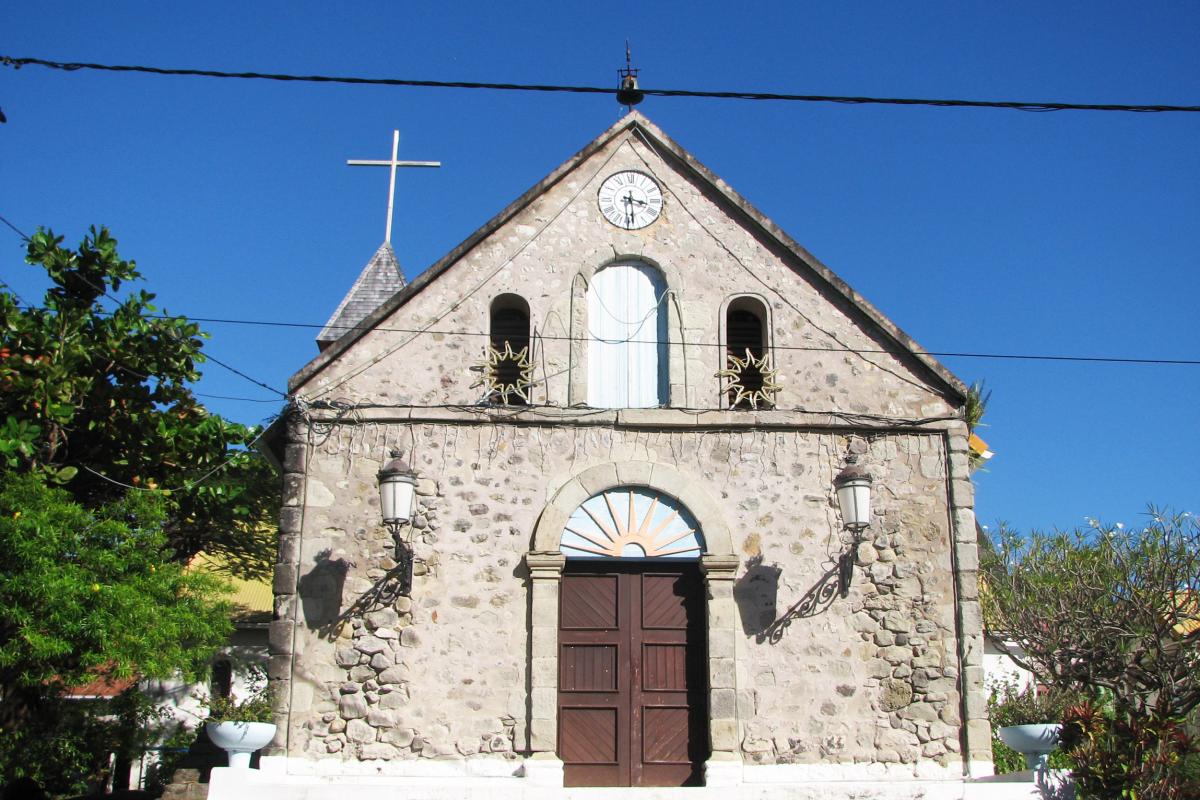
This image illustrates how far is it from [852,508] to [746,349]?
2.37 m

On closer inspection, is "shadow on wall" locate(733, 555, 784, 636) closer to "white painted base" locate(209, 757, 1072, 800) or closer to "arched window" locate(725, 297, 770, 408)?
"white painted base" locate(209, 757, 1072, 800)

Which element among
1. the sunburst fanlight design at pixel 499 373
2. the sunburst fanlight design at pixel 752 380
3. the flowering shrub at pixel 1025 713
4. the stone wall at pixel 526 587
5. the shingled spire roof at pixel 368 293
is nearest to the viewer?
the flowering shrub at pixel 1025 713

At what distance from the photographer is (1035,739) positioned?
34.9ft

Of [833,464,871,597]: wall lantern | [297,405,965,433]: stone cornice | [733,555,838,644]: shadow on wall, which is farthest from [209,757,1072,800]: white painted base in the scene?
[297,405,965,433]: stone cornice

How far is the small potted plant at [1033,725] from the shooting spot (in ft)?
34.8

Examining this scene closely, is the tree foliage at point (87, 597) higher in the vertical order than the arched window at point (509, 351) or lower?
lower

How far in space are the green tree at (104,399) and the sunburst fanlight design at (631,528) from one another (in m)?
4.70

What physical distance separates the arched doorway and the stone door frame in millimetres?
133

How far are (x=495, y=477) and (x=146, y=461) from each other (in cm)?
618

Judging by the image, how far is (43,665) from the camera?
11172 mm

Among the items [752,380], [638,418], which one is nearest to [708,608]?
[638,418]

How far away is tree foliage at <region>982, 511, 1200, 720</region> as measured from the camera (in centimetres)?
1240

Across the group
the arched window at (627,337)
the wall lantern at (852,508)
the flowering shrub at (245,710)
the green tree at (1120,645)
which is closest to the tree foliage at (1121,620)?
the green tree at (1120,645)

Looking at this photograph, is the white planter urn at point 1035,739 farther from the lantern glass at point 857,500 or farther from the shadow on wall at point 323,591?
the shadow on wall at point 323,591
